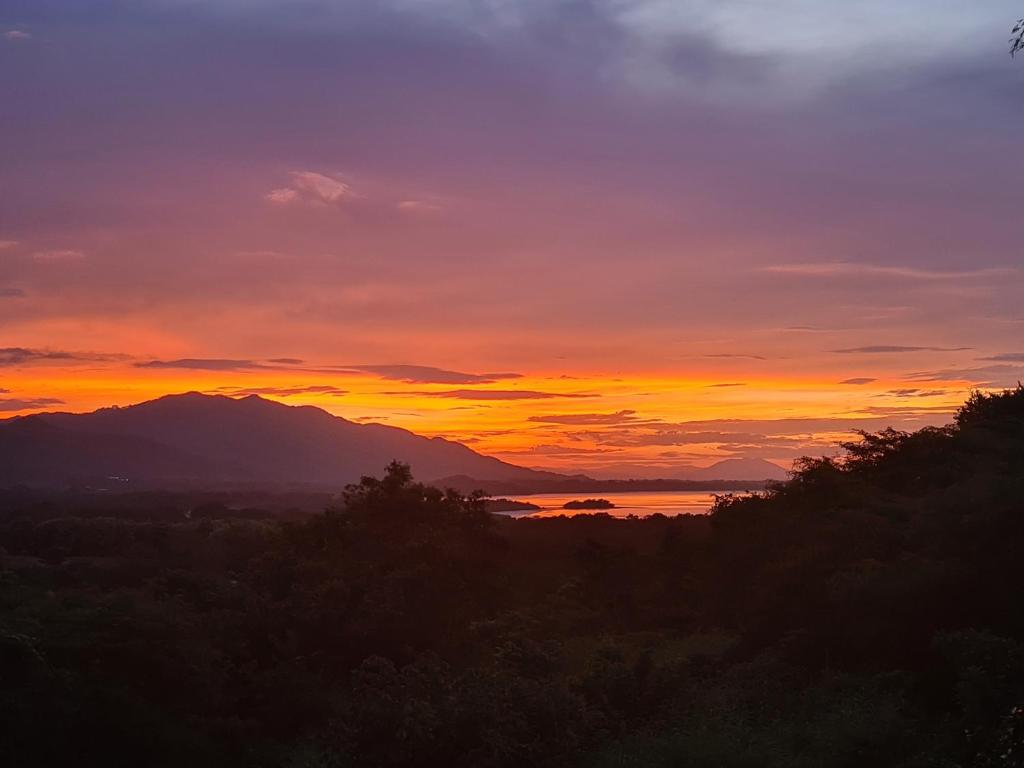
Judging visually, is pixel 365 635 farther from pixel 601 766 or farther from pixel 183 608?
pixel 601 766

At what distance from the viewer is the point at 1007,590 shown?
63.8ft

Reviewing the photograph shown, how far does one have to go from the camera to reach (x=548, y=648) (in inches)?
987

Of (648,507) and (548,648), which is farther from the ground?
(548,648)

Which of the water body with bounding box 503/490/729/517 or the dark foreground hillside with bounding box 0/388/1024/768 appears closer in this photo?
the dark foreground hillside with bounding box 0/388/1024/768

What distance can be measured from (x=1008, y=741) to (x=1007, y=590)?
7645 mm

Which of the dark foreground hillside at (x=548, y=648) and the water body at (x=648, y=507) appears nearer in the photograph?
the dark foreground hillside at (x=548, y=648)

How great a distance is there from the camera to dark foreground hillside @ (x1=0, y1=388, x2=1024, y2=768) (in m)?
16.2

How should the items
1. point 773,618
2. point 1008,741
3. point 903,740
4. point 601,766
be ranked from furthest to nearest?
1. point 773,618
2. point 601,766
3. point 903,740
4. point 1008,741

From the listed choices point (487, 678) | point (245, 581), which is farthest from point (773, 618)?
point (245, 581)

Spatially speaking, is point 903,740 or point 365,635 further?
point 365,635

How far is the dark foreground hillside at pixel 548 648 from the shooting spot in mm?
16156

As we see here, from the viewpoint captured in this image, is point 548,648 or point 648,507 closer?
point 548,648

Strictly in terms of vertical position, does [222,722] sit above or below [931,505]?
below

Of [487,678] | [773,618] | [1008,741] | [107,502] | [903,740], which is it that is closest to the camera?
[1008,741]
